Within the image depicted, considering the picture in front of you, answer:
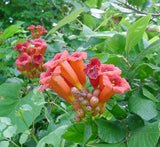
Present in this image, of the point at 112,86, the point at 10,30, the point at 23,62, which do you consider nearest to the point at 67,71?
the point at 112,86

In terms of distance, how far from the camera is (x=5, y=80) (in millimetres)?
1678

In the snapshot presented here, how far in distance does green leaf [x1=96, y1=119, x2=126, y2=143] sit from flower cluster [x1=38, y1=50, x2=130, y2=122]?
0.04m

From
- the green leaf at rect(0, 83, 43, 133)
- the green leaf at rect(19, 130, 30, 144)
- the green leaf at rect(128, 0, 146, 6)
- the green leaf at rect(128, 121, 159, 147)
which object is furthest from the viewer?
the green leaf at rect(0, 83, 43, 133)

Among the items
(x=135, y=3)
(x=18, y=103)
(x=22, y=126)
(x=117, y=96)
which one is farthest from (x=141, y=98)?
(x=18, y=103)

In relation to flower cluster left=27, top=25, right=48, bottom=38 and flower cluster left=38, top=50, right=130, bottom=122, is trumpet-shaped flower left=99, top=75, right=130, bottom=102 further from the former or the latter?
flower cluster left=27, top=25, right=48, bottom=38

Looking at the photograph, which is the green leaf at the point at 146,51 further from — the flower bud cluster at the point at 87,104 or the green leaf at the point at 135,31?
the flower bud cluster at the point at 87,104

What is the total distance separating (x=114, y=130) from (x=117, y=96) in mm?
103

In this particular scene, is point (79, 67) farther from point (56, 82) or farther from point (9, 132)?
point (9, 132)

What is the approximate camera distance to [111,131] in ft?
2.05

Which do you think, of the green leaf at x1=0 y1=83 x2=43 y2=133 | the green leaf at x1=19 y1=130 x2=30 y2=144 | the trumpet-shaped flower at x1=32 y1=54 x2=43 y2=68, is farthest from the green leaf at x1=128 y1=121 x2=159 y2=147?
the trumpet-shaped flower at x1=32 y1=54 x2=43 y2=68

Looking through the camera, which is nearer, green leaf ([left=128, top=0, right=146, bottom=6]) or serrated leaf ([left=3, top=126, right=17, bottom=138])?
serrated leaf ([left=3, top=126, right=17, bottom=138])

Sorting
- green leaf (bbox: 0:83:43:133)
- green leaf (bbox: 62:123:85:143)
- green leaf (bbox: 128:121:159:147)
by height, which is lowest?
green leaf (bbox: 0:83:43:133)

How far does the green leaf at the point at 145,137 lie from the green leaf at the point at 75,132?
135 millimetres

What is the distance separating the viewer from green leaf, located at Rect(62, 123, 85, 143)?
25.7 inches
